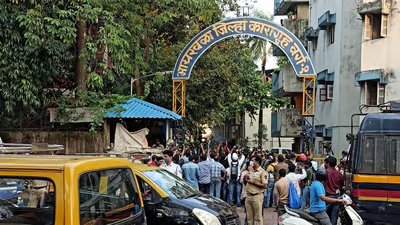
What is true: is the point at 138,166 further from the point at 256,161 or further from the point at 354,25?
the point at 354,25

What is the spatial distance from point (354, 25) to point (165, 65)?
29.2ft

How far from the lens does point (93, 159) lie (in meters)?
4.64

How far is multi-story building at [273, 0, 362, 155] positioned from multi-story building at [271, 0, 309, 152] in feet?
0.19

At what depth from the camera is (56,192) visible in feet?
13.4

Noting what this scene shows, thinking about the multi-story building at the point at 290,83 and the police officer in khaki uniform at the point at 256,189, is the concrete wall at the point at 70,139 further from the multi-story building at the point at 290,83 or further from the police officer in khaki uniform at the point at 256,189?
the multi-story building at the point at 290,83

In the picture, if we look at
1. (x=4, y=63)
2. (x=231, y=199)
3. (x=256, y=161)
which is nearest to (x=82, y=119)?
(x=4, y=63)

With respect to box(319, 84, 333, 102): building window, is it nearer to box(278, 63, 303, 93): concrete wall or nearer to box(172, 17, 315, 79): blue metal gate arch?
box(278, 63, 303, 93): concrete wall

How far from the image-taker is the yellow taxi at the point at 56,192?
13.4ft

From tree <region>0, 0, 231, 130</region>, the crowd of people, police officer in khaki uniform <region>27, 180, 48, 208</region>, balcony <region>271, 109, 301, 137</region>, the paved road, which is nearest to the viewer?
police officer in khaki uniform <region>27, 180, 48, 208</region>

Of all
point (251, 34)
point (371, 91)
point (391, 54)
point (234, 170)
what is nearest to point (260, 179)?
point (234, 170)

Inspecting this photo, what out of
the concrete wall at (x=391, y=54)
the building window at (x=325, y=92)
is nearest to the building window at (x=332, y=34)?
the building window at (x=325, y=92)

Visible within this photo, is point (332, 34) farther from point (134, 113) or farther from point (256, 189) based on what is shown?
point (256, 189)

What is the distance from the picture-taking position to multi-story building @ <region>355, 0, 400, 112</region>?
18781mm

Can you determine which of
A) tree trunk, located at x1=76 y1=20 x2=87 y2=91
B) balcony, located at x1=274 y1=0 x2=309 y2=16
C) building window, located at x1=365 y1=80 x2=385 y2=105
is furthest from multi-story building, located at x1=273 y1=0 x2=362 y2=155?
→ tree trunk, located at x1=76 y1=20 x2=87 y2=91
